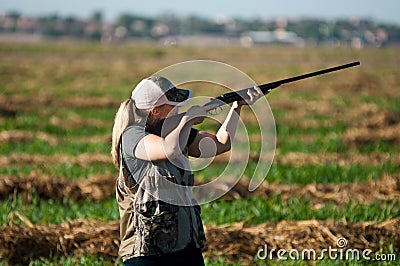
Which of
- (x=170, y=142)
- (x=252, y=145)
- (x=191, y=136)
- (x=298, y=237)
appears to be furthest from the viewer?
(x=252, y=145)

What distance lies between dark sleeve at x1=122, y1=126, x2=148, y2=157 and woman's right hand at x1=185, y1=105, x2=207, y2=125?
30 centimetres

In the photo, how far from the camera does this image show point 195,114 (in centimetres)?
421

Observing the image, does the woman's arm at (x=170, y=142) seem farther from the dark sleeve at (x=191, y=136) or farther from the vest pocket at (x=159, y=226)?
the vest pocket at (x=159, y=226)

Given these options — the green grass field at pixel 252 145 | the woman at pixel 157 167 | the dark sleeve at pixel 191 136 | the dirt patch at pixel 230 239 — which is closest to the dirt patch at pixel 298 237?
the dirt patch at pixel 230 239

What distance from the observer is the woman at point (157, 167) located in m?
4.26

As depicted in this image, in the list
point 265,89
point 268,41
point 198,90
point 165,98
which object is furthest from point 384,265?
point 268,41

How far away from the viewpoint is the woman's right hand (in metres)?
4.18

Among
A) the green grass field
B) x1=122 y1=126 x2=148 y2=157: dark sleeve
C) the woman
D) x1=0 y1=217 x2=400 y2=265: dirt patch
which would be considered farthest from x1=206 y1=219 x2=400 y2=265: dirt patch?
x1=122 y1=126 x2=148 y2=157: dark sleeve

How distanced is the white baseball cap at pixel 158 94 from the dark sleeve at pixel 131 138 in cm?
14

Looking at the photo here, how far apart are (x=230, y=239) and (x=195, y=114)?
314 cm

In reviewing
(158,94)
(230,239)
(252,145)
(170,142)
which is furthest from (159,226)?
(252,145)

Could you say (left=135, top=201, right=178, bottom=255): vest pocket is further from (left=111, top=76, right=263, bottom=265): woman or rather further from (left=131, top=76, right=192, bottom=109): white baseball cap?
(left=131, top=76, right=192, bottom=109): white baseball cap

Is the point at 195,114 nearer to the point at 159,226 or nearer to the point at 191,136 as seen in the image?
the point at 191,136

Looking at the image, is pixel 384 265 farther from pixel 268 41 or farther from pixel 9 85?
pixel 268 41
